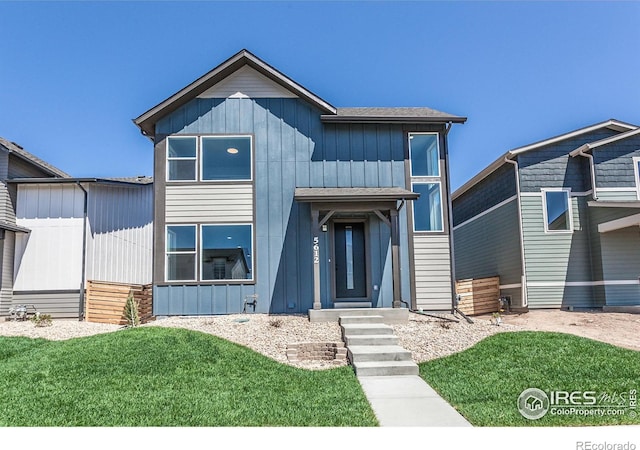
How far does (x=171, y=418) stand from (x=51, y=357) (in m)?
3.52

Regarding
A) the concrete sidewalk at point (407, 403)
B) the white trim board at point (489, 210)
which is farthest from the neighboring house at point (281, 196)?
the concrete sidewalk at point (407, 403)

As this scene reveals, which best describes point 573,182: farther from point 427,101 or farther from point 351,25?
point 351,25

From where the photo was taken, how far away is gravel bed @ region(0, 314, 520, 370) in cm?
823

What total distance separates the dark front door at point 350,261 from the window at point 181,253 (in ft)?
11.8

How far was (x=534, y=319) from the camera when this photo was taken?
12359mm

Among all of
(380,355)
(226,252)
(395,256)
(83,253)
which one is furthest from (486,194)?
(83,253)

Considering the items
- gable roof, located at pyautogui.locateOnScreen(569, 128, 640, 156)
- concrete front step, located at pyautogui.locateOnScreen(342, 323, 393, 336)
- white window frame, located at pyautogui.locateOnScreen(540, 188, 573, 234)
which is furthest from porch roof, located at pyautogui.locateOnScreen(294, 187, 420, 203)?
gable roof, located at pyautogui.locateOnScreen(569, 128, 640, 156)

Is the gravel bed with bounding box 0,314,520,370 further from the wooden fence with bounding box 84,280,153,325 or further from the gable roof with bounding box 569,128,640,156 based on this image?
the gable roof with bounding box 569,128,640,156

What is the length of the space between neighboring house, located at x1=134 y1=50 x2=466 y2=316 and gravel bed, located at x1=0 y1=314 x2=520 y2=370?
3.03 feet

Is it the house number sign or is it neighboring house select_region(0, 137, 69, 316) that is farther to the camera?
neighboring house select_region(0, 137, 69, 316)

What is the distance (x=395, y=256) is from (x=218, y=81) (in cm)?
635

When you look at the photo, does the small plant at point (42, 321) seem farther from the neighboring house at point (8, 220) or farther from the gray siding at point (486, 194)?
the gray siding at point (486, 194)

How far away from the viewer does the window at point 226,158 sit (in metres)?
11.9

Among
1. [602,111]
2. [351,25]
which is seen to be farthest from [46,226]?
[602,111]
